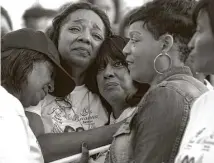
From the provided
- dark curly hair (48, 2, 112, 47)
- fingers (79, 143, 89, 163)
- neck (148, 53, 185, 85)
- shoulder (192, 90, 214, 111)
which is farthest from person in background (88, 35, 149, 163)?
shoulder (192, 90, 214, 111)

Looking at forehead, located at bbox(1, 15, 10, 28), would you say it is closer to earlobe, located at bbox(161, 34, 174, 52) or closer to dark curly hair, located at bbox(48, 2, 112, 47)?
dark curly hair, located at bbox(48, 2, 112, 47)

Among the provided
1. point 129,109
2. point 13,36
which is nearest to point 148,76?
point 129,109

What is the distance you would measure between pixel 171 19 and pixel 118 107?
25.7 inches

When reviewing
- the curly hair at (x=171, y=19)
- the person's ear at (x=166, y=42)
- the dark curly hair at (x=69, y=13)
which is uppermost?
the curly hair at (x=171, y=19)

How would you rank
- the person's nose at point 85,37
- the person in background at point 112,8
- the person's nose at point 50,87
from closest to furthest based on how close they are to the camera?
the person's nose at point 50,87
the person's nose at point 85,37
the person in background at point 112,8

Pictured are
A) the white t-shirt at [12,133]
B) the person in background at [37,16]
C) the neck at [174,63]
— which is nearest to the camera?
the white t-shirt at [12,133]

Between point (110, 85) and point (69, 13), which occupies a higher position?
point (69, 13)

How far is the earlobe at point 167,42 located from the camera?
1.95 meters

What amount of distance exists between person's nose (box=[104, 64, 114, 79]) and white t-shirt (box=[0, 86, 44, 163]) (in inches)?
35.4

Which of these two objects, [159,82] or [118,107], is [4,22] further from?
[159,82]

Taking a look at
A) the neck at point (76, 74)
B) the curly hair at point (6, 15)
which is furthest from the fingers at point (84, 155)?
the curly hair at point (6, 15)

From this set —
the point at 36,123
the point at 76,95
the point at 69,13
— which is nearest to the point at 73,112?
the point at 76,95

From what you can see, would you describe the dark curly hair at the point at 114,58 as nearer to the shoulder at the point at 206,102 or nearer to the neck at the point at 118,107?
the neck at the point at 118,107

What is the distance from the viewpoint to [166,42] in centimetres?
196
